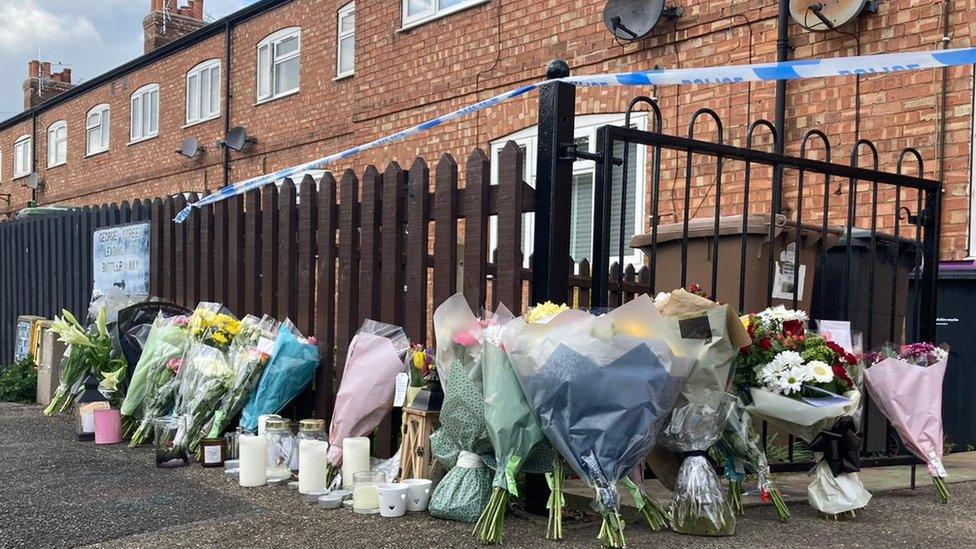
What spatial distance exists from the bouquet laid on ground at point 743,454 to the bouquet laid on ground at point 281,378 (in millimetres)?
2629

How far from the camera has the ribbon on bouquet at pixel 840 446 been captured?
3.98m

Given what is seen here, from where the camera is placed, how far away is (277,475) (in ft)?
16.0

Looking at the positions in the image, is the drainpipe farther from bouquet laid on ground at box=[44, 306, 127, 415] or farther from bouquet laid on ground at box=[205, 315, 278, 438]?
bouquet laid on ground at box=[205, 315, 278, 438]

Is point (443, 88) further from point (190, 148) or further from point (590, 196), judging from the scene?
point (190, 148)

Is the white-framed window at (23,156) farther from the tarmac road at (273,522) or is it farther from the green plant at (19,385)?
the tarmac road at (273,522)

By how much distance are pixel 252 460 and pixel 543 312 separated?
6.11 ft

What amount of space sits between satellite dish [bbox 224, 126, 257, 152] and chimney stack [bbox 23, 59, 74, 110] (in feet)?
40.4

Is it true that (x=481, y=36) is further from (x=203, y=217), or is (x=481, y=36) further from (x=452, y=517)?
(x=452, y=517)

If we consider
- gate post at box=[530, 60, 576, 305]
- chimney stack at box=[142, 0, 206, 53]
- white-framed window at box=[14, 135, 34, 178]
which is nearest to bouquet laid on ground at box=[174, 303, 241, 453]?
gate post at box=[530, 60, 576, 305]

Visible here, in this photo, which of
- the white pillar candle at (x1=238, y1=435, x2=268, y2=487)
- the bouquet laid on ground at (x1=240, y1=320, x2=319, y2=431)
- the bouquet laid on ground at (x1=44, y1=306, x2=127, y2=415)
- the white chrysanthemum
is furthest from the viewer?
the bouquet laid on ground at (x1=44, y1=306, x2=127, y2=415)

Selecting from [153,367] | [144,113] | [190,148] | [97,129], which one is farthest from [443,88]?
[97,129]

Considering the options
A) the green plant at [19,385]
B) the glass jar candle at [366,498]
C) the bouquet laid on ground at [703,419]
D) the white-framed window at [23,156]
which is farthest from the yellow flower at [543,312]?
the white-framed window at [23,156]

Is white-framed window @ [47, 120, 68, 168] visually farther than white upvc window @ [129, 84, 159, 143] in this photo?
Yes

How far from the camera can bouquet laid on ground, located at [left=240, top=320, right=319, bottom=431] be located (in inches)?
214
